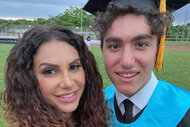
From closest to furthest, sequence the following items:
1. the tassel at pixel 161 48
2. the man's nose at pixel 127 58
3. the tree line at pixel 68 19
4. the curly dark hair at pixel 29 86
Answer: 1. the man's nose at pixel 127 58
2. the curly dark hair at pixel 29 86
3. the tassel at pixel 161 48
4. the tree line at pixel 68 19

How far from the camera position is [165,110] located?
1499mm

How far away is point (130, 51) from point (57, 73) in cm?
64

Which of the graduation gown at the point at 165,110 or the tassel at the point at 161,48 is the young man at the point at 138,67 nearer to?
the graduation gown at the point at 165,110

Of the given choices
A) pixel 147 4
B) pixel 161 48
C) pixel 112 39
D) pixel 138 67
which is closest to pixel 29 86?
pixel 112 39

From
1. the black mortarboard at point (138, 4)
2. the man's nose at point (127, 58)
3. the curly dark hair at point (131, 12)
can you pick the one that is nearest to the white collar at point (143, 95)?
the man's nose at point (127, 58)

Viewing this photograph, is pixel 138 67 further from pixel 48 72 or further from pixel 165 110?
pixel 48 72

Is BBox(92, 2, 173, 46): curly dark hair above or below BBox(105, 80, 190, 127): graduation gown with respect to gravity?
above

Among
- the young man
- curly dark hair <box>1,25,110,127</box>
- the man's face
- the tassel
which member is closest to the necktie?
the young man

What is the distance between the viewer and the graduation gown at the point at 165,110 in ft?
4.71

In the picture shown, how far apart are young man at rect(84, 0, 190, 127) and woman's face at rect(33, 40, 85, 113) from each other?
34 centimetres

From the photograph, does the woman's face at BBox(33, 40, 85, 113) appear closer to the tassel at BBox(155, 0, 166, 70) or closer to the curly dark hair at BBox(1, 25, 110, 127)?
the curly dark hair at BBox(1, 25, 110, 127)

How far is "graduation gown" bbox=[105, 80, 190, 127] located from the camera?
4.71 feet

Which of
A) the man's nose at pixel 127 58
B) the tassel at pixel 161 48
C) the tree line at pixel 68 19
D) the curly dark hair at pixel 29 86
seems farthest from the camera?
the tree line at pixel 68 19

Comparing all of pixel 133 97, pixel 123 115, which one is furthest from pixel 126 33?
pixel 123 115
